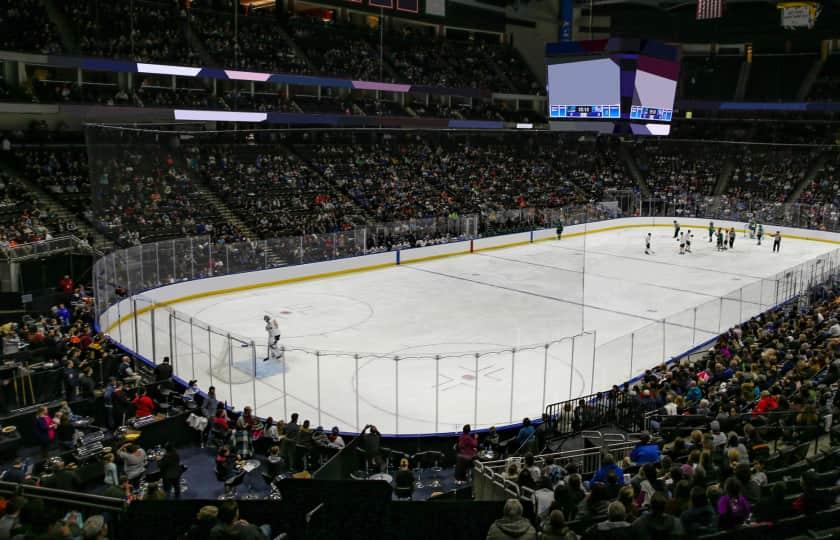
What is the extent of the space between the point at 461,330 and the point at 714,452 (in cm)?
1378

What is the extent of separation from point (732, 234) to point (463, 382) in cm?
2597

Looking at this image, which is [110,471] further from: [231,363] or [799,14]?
[799,14]

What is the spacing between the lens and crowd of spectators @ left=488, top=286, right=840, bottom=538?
21.9 ft

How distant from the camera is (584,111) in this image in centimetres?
2933

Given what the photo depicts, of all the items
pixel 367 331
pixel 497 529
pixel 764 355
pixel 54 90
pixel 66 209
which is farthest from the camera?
pixel 54 90

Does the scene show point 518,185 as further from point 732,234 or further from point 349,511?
point 349,511

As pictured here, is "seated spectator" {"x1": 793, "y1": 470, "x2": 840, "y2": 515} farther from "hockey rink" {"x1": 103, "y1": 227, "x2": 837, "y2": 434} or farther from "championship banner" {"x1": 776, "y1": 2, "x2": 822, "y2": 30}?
"championship banner" {"x1": 776, "y1": 2, "x2": 822, "y2": 30}

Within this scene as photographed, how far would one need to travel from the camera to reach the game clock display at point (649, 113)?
28656mm

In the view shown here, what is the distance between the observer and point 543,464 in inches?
421

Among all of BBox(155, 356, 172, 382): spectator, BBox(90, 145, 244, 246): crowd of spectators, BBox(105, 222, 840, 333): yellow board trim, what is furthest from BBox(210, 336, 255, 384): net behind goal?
BBox(90, 145, 244, 246): crowd of spectators

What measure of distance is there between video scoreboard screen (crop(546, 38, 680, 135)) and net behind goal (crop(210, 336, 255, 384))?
18078 millimetres

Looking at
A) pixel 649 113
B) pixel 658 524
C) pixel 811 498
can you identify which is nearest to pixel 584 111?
pixel 649 113

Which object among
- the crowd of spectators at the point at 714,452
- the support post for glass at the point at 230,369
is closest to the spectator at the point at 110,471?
the support post for glass at the point at 230,369

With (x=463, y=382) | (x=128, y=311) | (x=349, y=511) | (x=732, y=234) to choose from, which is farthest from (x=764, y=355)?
(x=732, y=234)
